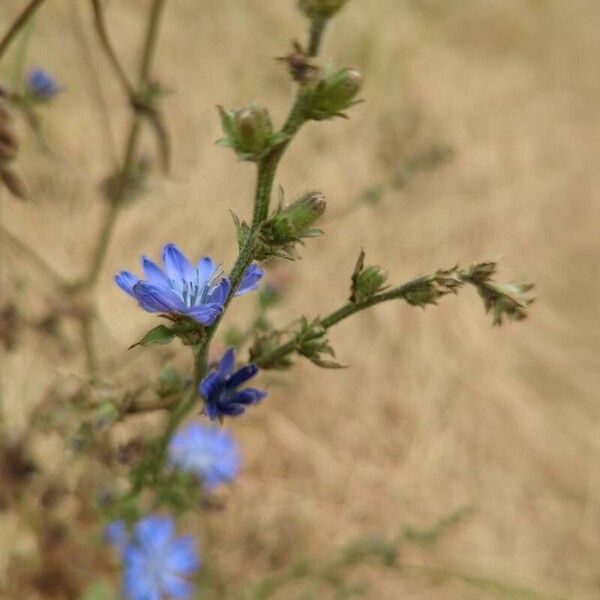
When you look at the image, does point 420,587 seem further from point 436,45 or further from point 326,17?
point 436,45

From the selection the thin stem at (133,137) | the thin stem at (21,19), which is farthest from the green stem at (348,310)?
the thin stem at (133,137)

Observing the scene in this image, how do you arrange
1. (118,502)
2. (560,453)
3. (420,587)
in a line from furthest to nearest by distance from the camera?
(560,453)
(420,587)
(118,502)

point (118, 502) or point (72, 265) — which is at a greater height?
point (72, 265)

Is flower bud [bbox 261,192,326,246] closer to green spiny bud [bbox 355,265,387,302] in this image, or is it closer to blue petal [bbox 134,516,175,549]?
green spiny bud [bbox 355,265,387,302]

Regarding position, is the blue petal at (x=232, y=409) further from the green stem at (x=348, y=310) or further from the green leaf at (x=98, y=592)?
the green leaf at (x=98, y=592)

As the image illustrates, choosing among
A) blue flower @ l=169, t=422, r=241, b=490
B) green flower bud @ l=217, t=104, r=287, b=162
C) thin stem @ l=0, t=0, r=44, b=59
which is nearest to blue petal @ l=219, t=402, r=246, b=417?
green flower bud @ l=217, t=104, r=287, b=162

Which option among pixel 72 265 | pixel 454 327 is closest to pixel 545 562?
pixel 454 327

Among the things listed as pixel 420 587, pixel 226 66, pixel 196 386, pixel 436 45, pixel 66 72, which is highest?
pixel 436 45
